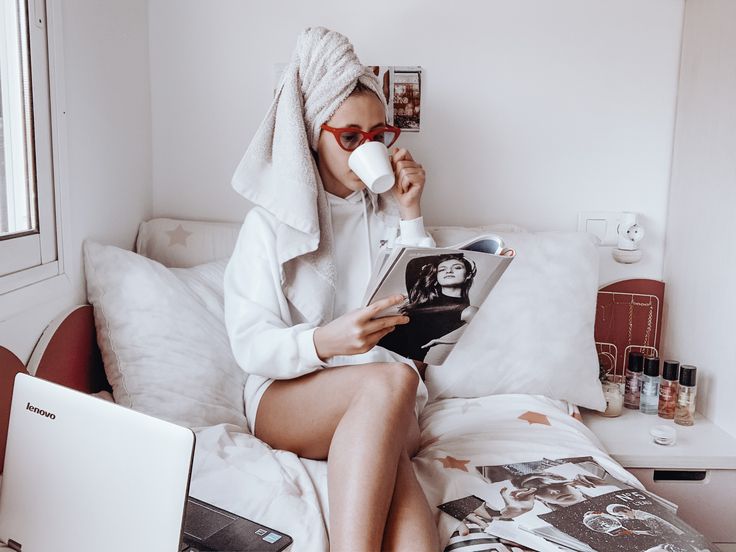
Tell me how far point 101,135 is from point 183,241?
0.34 m

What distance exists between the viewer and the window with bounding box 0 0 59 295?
1.10 m

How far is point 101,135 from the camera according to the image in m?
1.44

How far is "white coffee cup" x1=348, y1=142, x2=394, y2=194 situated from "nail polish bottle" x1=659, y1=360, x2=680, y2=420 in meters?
0.83

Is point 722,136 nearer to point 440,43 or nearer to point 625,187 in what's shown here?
point 625,187

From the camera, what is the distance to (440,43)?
174cm

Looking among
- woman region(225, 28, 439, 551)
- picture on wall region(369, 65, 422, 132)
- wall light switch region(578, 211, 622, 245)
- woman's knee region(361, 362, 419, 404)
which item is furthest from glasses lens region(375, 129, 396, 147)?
wall light switch region(578, 211, 622, 245)

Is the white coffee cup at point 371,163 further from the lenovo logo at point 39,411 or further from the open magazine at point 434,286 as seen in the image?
the lenovo logo at point 39,411

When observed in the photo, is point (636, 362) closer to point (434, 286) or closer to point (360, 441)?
point (434, 286)

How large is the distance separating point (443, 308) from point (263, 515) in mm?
444

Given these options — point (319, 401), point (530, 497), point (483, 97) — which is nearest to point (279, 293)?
point (319, 401)

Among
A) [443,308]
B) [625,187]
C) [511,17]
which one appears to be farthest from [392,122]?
[443,308]

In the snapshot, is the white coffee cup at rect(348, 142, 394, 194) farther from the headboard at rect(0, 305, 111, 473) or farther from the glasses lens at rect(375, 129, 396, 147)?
the headboard at rect(0, 305, 111, 473)

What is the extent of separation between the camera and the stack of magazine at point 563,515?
94cm

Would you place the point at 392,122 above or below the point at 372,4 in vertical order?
below
